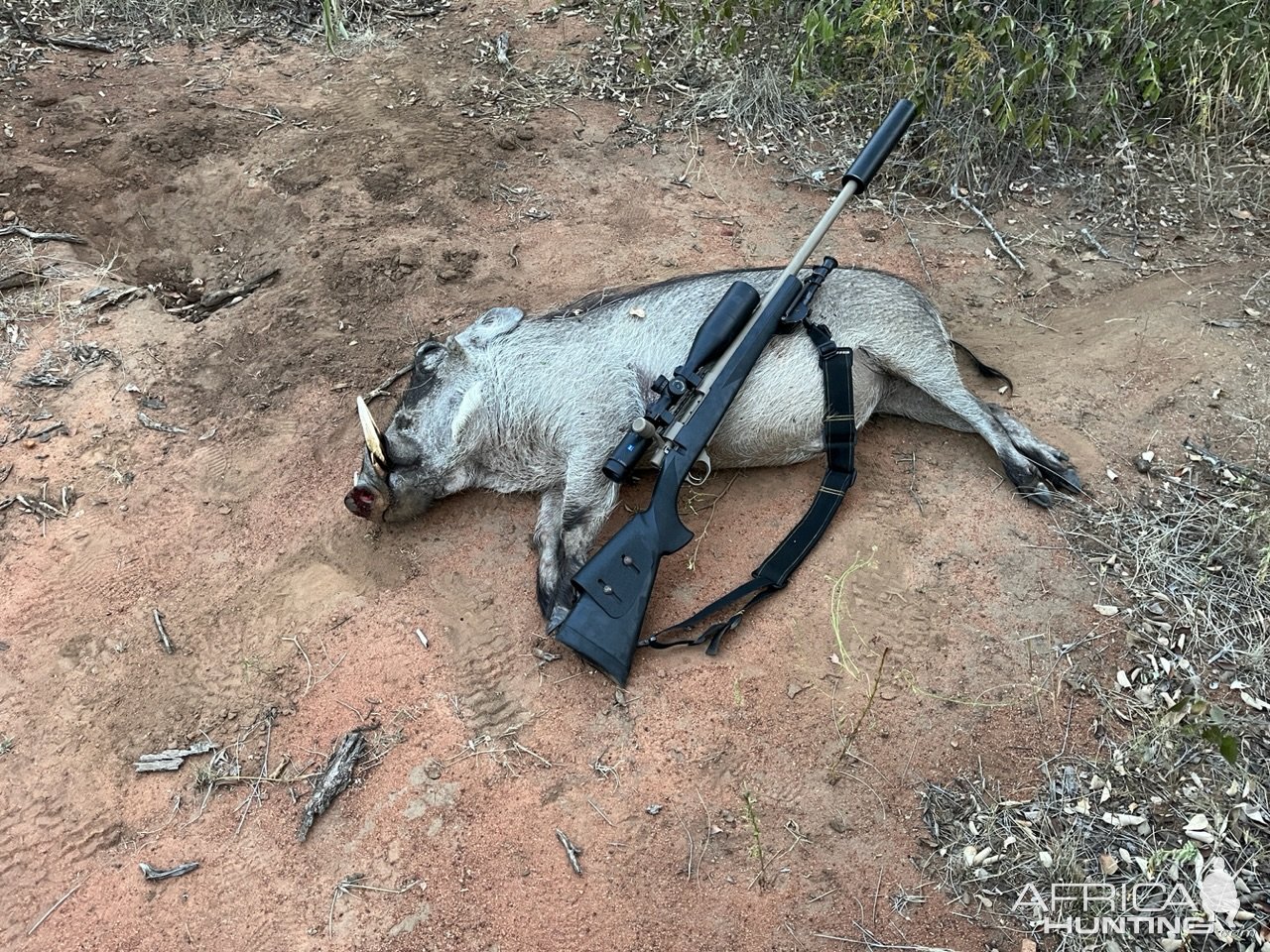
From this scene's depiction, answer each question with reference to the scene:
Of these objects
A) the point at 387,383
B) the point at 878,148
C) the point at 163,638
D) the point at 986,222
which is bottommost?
the point at 163,638

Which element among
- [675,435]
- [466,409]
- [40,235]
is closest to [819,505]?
[675,435]

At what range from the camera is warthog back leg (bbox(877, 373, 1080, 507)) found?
3814 millimetres

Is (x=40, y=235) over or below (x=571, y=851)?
over

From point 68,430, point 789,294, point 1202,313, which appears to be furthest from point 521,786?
point 1202,313

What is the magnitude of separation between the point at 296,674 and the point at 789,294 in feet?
8.63

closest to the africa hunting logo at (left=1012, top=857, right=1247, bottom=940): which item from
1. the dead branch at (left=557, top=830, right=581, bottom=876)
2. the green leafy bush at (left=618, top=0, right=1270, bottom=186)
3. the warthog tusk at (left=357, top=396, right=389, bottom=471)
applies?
the dead branch at (left=557, top=830, right=581, bottom=876)

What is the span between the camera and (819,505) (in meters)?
3.72

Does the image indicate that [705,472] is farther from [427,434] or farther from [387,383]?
[387,383]

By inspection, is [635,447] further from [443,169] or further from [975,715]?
[443,169]

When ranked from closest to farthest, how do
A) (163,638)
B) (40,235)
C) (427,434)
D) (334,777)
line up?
(334,777)
(163,638)
(427,434)
(40,235)

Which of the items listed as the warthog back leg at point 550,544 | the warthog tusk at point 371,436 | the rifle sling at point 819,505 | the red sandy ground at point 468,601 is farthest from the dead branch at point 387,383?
the rifle sling at point 819,505

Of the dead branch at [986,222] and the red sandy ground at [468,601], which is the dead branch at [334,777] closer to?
the red sandy ground at [468,601]

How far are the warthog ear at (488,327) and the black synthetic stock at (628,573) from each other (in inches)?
51.1

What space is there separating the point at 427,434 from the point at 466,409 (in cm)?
23
